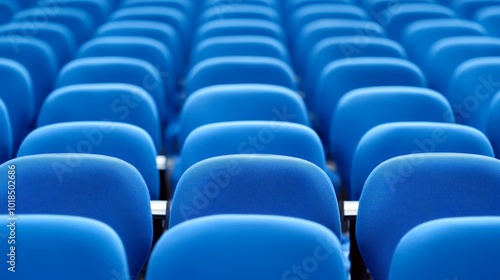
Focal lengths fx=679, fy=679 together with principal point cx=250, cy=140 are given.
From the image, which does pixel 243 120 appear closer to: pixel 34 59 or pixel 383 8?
pixel 34 59

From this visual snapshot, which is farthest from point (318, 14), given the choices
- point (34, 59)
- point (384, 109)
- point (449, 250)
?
point (449, 250)

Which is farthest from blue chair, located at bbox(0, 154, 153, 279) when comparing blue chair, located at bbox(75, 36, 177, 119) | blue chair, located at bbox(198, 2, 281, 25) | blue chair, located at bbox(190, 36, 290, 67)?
blue chair, located at bbox(198, 2, 281, 25)

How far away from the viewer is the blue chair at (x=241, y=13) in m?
4.90

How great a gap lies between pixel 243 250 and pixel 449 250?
47 cm

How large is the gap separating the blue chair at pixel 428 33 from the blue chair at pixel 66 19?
2241 millimetres

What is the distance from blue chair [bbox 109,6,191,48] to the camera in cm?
488

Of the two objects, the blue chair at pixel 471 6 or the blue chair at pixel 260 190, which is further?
the blue chair at pixel 471 6

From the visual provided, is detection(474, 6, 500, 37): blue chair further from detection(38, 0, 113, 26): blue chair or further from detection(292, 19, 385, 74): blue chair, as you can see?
detection(38, 0, 113, 26): blue chair

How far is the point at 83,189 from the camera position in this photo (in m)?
1.92

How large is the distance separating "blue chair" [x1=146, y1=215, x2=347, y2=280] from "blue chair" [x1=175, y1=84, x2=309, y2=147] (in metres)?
1.21

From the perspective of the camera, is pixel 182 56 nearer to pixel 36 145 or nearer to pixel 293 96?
pixel 293 96

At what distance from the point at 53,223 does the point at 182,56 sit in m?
3.14

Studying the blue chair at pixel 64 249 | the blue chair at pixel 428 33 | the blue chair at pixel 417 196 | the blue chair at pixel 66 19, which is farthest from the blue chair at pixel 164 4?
the blue chair at pixel 64 249

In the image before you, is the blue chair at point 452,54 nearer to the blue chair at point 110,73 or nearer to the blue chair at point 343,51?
the blue chair at point 343,51
